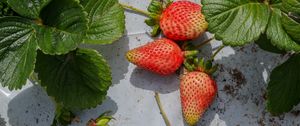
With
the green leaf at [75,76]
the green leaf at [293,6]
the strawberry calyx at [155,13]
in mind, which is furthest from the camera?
the strawberry calyx at [155,13]

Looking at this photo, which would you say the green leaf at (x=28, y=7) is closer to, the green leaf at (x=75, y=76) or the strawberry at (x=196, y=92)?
the green leaf at (x=75, y=76)

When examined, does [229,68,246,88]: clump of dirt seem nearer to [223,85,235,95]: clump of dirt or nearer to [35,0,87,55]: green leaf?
[223,85,235,95]: clump of dirt

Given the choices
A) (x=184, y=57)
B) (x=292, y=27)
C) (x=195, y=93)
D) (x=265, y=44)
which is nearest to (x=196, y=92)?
(x=195, y=93)

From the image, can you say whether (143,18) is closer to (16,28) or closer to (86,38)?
(86,38)

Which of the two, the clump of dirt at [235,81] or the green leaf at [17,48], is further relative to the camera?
the clump of dirt at [235,81]

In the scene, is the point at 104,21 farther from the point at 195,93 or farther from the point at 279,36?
the point at 279,36

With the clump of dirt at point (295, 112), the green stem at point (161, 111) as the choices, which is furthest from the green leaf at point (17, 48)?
the clump of dirt at point (295, 112)

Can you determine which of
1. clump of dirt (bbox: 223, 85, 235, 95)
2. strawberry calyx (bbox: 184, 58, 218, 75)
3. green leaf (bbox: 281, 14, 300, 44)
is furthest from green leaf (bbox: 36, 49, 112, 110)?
green leaf (bbox: 281, 14, 300, 44)
